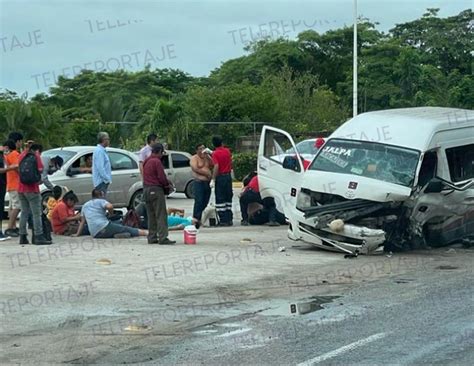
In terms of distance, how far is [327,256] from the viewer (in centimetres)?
1449

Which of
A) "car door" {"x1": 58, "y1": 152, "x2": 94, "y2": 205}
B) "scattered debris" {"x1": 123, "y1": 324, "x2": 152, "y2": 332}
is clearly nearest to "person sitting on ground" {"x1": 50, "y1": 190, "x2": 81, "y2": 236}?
"car door" {"x1": 58, "y1": 152, "x2": 94, "y2": 205}

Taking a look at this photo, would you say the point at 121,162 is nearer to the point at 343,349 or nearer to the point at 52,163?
the point at 52,163

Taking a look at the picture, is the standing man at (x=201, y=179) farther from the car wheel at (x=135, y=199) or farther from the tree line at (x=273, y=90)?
the tree line at (x=273, y=90)

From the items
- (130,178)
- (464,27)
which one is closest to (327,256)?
(130,178)

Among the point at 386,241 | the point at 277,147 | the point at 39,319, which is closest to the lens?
the point at 39,319

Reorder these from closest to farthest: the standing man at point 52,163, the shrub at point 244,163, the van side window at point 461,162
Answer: the van side window at point 461,162 < the standing man at point 52,163 < the shrub at point 244,163

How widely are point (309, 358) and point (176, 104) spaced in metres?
31.8

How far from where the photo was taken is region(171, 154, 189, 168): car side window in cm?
2814

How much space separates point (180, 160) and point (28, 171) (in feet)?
44.5

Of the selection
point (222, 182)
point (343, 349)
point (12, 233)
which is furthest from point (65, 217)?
point (343, 349)

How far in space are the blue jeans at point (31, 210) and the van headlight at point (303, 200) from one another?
14.1 feet

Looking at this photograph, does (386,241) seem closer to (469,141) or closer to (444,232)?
(444,232)

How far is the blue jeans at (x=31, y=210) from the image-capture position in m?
14.9

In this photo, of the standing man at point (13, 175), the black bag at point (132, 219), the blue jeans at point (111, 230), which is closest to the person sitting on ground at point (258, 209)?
the black bag at point (132, 219)
